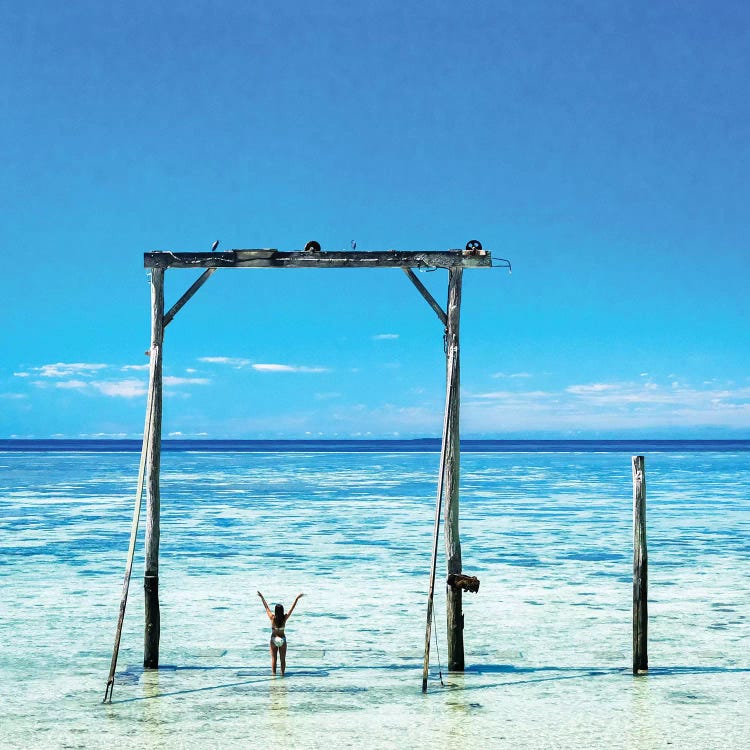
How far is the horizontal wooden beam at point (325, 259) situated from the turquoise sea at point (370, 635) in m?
4.07

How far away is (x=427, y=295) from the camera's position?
10.3 meters

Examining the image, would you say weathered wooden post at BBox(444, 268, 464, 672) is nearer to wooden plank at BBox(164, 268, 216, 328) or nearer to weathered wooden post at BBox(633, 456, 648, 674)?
weathered wooden post at BBox(633, 456, 648, 674)

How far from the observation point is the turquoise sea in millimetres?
9188

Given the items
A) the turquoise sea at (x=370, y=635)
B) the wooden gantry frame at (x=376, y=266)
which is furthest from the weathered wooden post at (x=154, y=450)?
the turquoise sea at (x=370, y=635)

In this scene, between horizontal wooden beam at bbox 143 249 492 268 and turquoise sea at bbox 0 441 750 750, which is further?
horizontal wooden beam at bbox 143 249 492 268

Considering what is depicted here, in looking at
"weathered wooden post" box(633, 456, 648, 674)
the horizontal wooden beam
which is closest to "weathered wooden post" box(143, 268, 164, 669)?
the horizontal wooden beam

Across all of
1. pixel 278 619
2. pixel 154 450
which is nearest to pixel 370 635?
pixel 278 619

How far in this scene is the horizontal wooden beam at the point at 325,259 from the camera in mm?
10312

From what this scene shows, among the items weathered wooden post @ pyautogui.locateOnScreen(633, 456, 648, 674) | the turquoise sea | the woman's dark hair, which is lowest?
the turquoise sea

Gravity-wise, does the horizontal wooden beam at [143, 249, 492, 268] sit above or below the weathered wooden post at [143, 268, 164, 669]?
above

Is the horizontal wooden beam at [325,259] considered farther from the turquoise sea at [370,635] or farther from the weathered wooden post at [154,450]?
the turquoise sea at [370,635]

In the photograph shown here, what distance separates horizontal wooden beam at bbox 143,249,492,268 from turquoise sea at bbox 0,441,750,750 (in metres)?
4.07

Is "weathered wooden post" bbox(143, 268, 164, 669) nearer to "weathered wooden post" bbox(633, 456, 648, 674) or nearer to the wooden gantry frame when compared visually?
the wooden gantry frame

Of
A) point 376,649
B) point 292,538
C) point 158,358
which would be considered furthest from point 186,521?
point 158,358
